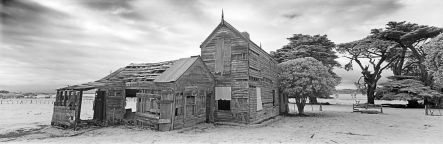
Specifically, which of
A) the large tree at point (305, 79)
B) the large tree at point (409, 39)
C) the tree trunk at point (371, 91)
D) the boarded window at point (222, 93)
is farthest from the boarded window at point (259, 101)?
the tree trunk at point (371, 91)

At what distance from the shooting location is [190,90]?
15.2 meters

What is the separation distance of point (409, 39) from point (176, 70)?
110 ft

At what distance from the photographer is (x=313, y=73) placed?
21.8 metres

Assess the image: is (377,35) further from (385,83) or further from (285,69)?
(285,69)

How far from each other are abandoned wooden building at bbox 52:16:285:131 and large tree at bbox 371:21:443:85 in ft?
81.4

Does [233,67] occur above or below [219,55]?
below

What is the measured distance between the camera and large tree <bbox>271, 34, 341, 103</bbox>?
40150mm

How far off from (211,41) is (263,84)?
5.71 metres

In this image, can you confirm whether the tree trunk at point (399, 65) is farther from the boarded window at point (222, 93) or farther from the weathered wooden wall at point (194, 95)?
the weathered wooden wall at point (194, 95)

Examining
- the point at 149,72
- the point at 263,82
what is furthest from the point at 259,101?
the point at 149,72

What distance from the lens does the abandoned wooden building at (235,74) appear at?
54.4 feet

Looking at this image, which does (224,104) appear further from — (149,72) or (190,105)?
(149,72)

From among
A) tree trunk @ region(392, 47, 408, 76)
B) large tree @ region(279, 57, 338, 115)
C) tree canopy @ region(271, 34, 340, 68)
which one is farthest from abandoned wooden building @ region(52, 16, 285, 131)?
tree trunk @ region(392, 47, 408, 76)

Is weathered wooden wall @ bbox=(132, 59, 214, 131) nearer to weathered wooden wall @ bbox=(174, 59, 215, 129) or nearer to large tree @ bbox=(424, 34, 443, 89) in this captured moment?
weathered wooden wall @ bbox=(174, 59, 215, 129)
